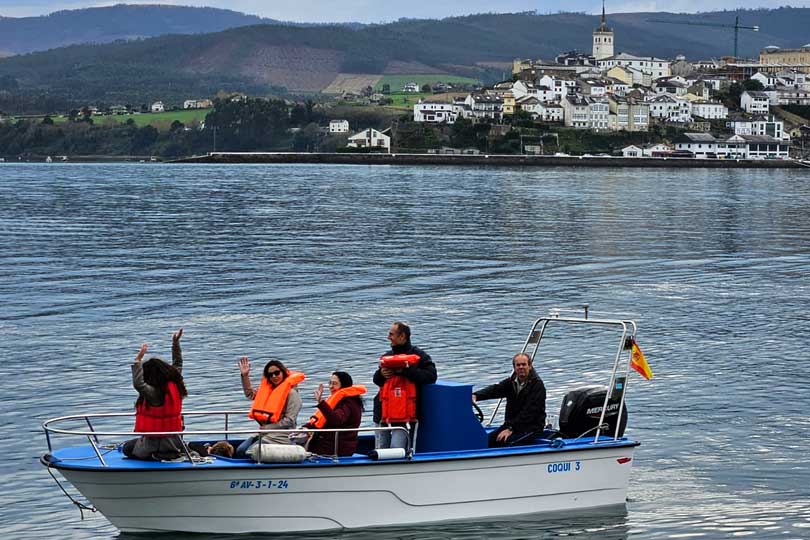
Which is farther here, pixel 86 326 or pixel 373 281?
pixel 373 281

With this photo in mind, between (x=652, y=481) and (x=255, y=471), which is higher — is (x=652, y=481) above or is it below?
below

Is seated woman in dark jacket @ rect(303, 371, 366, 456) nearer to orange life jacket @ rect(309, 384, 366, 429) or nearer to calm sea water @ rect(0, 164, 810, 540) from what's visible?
orange life jacket @ rect(309, 384, 366, 429)

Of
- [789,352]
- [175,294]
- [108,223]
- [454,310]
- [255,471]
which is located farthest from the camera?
[108,223]

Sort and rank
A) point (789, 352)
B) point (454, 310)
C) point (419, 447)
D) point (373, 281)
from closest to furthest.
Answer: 1. point (419, 447)
2. point (789, 352)
3. point (454, 310)
4. point (373, 281)

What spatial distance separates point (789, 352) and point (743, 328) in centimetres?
318

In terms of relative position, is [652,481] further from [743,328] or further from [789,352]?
[743,328]

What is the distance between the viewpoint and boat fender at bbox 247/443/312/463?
1406cm

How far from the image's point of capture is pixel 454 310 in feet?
105

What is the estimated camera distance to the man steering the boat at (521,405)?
15430 millimetres

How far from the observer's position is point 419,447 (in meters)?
15.1

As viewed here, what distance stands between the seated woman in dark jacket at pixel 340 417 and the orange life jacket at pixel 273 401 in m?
0.33

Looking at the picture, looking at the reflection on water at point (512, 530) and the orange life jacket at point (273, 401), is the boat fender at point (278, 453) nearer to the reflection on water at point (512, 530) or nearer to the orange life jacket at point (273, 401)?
the orange life jacket at point (273, 401)

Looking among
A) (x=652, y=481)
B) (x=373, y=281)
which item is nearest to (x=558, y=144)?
(x=373, y=281)

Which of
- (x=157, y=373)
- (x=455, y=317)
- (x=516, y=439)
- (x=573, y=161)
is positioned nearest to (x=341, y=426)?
(x=157, y=373)
